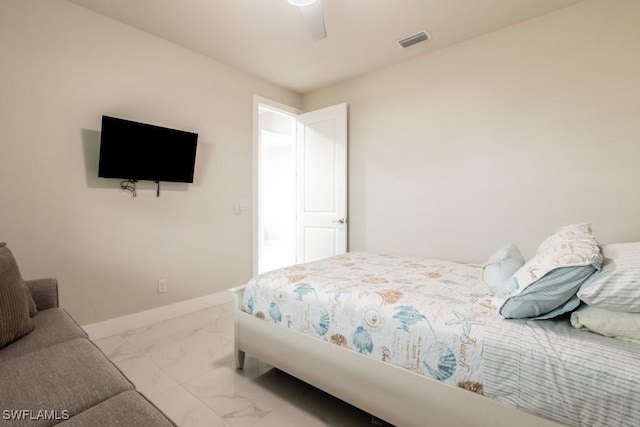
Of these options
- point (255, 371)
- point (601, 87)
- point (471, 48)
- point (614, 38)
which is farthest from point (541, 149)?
point (255, 371)

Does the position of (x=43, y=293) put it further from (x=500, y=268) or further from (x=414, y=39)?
(x=414, y=39)

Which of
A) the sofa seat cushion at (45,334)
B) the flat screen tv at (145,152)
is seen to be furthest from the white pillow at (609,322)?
the flat screen tv at (145,152)

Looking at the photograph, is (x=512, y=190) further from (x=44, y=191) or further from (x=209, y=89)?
(x=44, y=191)

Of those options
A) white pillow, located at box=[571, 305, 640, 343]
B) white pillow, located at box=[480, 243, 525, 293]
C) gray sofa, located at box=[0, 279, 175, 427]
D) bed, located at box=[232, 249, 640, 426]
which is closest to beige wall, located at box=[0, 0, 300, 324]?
gray sofa, located at box=[0, 279, 175, 427]

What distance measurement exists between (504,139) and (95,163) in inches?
140

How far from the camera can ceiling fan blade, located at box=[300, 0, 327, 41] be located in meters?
1.84

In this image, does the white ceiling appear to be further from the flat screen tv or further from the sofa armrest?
the sofa armrest

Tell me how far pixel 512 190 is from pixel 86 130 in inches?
144

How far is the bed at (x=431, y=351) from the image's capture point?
0.98 m

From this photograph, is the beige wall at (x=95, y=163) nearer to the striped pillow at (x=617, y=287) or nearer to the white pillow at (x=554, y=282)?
the white pillow at (x=554, y=282)

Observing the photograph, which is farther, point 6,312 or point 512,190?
point 512,190

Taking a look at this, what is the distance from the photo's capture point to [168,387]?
5.95ft

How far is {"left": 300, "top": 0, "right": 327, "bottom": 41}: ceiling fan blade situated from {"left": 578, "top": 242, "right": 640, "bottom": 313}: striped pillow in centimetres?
193

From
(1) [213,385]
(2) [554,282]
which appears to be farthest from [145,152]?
(2) [554,282]
